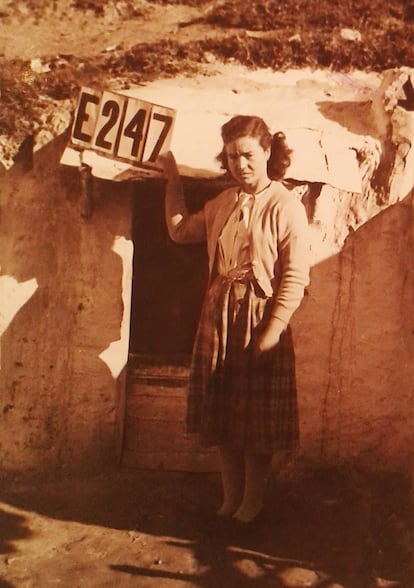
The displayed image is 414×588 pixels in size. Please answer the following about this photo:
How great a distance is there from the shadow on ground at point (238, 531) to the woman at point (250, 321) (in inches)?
5.4

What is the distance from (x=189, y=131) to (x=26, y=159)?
0.74m

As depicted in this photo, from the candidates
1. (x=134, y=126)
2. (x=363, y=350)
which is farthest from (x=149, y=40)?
(x=363, y=350)

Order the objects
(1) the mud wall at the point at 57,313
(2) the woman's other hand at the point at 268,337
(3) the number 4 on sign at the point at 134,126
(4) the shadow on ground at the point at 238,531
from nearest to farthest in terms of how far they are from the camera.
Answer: (4) the shadow on ground at the point at 238,531 < (2) the woman's other hand at the point at 268,337 < (3) the number 4 on sign at the point at 134,126 < (1) the mud wall at the point at 57,313

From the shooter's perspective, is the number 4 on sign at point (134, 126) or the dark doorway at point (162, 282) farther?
the dark doorway at point (162, 282)

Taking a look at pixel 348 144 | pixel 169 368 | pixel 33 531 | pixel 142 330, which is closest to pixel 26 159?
pixel 142 330

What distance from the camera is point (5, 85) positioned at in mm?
2602

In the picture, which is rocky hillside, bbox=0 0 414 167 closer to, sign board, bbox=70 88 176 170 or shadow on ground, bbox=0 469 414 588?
sign board, bbox=70 88 176 170

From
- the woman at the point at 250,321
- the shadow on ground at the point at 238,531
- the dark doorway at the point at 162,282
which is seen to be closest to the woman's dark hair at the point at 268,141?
the woman at the point at 250,321

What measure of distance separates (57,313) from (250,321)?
88 centimetres

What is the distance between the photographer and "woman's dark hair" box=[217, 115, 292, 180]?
2490 millimetres

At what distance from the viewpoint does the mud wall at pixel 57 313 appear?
8.68ft

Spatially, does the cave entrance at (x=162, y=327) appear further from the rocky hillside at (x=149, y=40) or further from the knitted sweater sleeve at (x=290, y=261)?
the rocky hillside at (x=149, y=40)

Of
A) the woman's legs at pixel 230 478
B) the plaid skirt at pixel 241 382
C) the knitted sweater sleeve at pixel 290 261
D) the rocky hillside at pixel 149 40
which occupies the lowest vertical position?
the woman's legs at pixel 230 478

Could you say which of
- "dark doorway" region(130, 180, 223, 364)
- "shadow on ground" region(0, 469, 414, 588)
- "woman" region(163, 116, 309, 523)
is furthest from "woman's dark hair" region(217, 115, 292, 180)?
"shadow on ground" region(0, 469, 414, 588)
